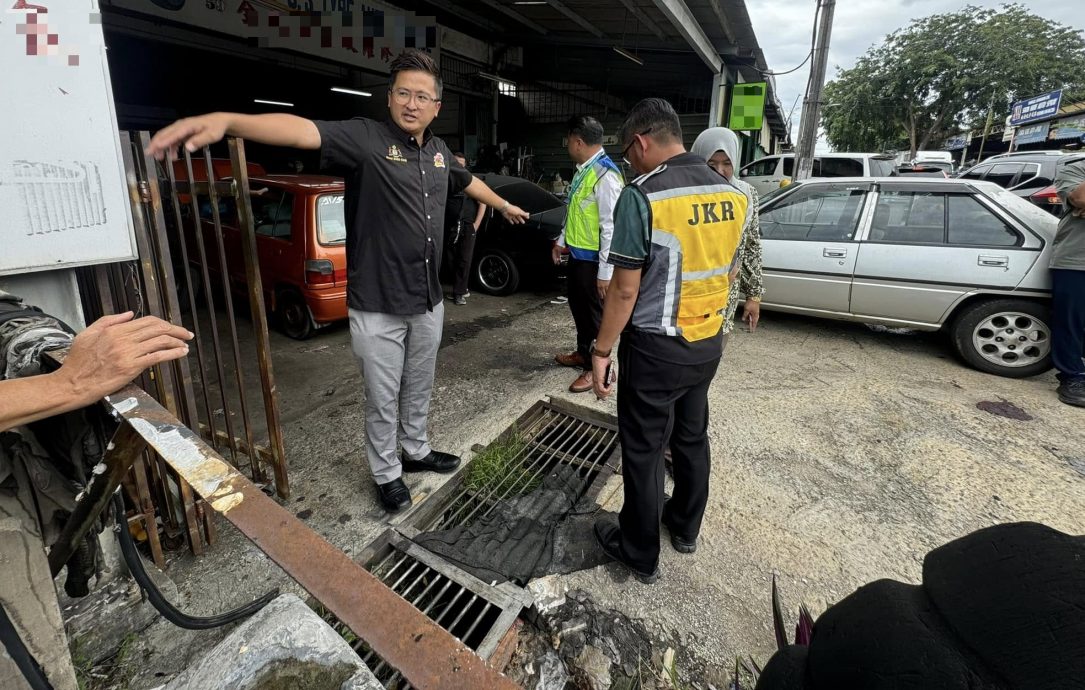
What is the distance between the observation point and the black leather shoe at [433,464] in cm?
281

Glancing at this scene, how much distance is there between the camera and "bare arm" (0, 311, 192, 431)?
36.3 inches

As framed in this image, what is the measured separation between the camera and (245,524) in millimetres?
809

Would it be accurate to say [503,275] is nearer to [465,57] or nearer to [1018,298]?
[1018,298]

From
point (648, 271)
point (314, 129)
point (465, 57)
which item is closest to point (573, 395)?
point (648, 271)

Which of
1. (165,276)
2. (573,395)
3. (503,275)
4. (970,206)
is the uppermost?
(970,206)

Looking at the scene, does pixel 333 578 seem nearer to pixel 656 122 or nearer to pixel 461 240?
pixel 656 122

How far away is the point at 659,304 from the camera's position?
1937 millimetres

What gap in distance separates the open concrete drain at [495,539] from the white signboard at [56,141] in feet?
5.03

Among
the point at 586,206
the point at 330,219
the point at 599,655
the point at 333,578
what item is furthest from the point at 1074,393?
the point at 330,219

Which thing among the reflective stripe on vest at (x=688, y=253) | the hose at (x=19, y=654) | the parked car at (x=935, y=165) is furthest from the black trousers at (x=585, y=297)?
the parked car at (x=935, y=165)

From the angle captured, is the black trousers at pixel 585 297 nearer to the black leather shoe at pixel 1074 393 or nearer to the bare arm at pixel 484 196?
the bare arm at pixel 484 196

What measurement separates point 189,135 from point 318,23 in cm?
930

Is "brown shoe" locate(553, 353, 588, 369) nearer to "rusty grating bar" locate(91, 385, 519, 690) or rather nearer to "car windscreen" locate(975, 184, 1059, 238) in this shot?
"rusty grating bar" locate(91, 385, 519, 690)

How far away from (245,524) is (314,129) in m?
1.70
